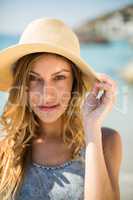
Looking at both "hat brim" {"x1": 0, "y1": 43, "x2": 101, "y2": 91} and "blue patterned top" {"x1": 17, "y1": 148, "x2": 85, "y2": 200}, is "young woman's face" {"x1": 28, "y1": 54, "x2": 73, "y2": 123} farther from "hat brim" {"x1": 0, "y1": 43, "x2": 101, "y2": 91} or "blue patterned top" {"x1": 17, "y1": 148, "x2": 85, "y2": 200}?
"blue patterned top" {"x1": 17, "y1": 148, "x2": 85, "y2": 200}

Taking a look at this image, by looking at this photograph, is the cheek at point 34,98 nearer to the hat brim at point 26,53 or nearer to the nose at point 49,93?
the nose at point 49,93

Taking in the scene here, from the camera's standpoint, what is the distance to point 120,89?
7.34ft

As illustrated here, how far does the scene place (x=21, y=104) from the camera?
1.35m

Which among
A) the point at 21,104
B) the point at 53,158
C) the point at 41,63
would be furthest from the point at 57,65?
the point at 53,158

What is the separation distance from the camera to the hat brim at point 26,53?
1263mm

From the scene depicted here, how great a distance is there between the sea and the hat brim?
30.6 inches

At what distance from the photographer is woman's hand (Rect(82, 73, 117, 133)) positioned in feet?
4.03

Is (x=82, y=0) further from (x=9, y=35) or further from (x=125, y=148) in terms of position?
(x=125, y=148)

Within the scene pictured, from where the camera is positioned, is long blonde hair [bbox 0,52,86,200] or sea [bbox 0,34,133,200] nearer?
long blonde hair [bbox 0,52,86,200]

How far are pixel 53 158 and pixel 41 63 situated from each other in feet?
0.96

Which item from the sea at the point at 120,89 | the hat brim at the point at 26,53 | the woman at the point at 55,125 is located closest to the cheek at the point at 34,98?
the woman at the point at 55,125

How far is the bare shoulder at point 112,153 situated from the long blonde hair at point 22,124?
0.30ft

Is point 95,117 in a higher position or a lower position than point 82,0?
lower

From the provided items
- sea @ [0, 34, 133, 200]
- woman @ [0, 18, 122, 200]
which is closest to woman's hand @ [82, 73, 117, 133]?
woman @ [0, 18, 122, 200]
